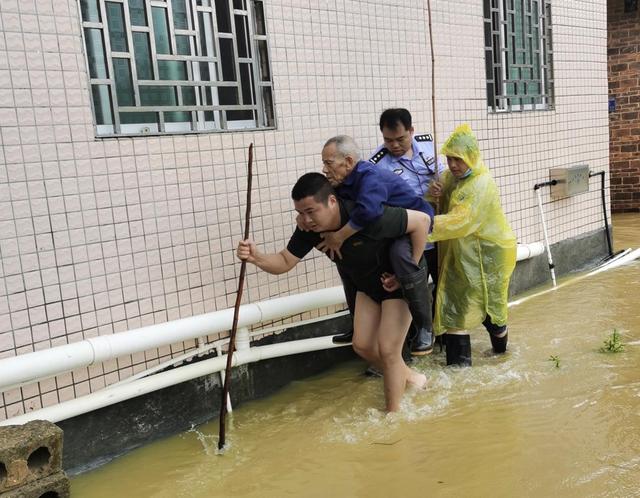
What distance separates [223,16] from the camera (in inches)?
188

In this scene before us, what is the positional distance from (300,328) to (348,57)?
7.14ft

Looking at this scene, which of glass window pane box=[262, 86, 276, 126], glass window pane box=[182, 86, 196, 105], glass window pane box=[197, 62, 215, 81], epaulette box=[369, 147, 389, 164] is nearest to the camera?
glass window pane box=[182, 86, 196, 105]

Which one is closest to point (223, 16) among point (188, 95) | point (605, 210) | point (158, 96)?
point (188, 95)

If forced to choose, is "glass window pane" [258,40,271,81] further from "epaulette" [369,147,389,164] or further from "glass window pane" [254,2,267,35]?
"epaulette" [369,147,389,164]

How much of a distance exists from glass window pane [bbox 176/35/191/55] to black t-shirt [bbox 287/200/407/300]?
4.69 ft

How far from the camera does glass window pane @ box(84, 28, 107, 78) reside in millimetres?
4090

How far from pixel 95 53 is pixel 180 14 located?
705 millimetres

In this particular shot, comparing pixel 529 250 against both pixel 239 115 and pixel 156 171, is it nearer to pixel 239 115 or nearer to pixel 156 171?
pixel 239 115

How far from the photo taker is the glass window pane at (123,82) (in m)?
4.25

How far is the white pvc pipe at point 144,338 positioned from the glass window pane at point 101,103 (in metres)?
1.31

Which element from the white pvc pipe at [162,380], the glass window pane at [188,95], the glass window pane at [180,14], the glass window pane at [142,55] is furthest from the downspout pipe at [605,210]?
the glass window pane at [142,55]

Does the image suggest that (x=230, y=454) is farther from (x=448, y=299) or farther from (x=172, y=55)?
(x=172, y=55)

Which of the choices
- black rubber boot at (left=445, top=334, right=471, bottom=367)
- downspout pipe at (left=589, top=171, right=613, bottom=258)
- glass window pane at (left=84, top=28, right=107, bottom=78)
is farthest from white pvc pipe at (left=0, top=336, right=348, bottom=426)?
downspout pipe at (left=589, top=171, right=613, bottom=258)

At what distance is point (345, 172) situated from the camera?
429cm
